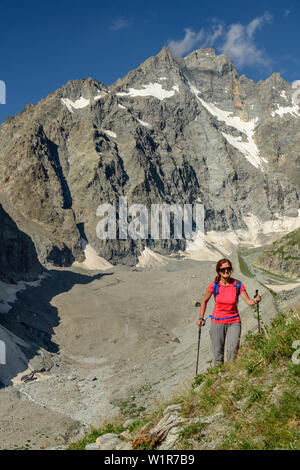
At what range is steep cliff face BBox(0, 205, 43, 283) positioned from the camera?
85125 mm

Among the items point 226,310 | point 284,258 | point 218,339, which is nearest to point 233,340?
point 218,339

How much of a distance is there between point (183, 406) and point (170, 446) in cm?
127

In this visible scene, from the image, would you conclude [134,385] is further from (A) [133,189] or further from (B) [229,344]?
(A) [133,189]

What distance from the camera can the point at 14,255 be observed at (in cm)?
8975

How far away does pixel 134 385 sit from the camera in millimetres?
34312

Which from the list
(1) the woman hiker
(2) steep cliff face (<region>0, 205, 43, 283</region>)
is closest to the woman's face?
(1) the woman hiker

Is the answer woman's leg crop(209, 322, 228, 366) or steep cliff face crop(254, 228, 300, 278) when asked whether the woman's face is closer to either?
woman's leg crop(209, 322, 228, 366)

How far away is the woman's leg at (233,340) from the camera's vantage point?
805 cm

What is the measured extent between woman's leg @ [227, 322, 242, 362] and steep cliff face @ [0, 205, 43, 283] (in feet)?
260

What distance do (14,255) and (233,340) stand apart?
288 ft

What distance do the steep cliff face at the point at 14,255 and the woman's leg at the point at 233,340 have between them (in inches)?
3118

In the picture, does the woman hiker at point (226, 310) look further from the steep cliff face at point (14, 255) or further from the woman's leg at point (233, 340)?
the steep cliff face at point (14, 255)

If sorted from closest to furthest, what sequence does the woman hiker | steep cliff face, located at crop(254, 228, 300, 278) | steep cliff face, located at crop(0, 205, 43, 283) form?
the woman hiker
steep cliff face, located at crop(254, 228, 300, 278)
steep cliff face, located at crop(0, 205, 43, 283)

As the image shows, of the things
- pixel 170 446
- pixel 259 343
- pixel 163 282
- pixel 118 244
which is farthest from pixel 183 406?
pixel 118 244
